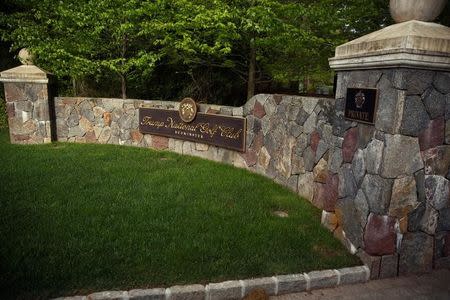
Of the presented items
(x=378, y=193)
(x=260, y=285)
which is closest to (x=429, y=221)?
(x=378, y=193)

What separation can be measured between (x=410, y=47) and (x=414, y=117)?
Result: 709mm

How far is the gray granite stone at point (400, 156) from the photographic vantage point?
355 centimetres

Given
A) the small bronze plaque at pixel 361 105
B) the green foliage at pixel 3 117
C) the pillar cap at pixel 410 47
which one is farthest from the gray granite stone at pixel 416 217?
the green foliage at pixel 3 117

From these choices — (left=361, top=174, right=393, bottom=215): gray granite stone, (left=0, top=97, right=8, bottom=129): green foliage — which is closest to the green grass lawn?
(left=361, top=174, right=393, bottom=215): gray granite stone

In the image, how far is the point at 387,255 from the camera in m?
3.77

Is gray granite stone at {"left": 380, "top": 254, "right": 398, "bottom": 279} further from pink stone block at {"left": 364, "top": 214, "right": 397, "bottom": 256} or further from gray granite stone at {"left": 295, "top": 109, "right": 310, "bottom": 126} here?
gray granite stone at {"left": 295, "top": 109, "right": 310, "bottom": 126}

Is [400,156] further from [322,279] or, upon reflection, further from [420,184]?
[322,279]

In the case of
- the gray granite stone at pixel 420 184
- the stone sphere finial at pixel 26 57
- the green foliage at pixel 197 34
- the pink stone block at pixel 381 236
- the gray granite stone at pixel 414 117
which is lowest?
the pink stone block at pixel 381 236

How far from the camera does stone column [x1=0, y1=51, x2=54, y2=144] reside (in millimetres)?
9328

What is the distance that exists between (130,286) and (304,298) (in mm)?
1674

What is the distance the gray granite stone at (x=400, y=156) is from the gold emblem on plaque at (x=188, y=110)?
16.4 feet

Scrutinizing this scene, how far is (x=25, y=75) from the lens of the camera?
30.4 feet

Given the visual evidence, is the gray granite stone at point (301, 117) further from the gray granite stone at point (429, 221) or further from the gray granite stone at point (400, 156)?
the gray granite stone at point (429, 221)

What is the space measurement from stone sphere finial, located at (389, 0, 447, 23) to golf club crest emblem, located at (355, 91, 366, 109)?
2.88 ft
